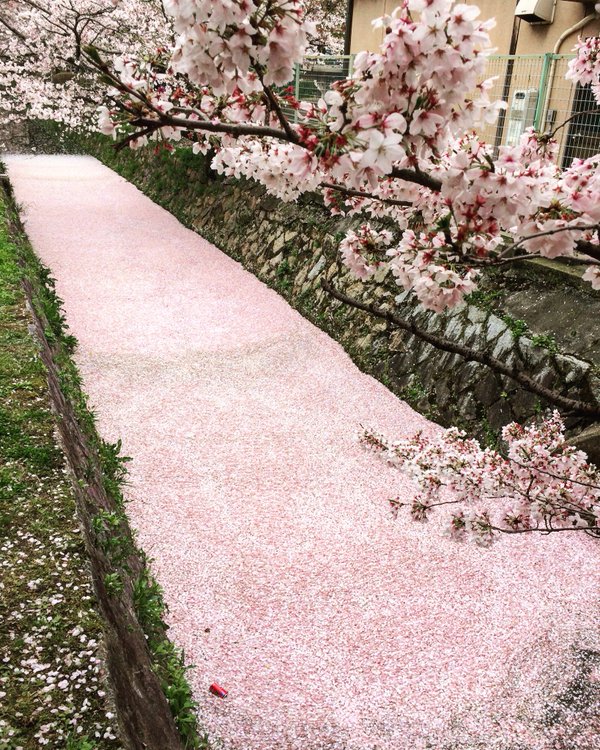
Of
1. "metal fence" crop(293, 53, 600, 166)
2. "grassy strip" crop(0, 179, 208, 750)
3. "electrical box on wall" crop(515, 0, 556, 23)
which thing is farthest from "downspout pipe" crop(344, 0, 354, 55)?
"grassy strip" crop(0, 179, 208, 750)

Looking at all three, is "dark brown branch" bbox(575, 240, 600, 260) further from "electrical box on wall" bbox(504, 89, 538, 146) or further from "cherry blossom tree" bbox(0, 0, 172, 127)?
"cherry blossom tree" bbox(0, 0, 172, 127)

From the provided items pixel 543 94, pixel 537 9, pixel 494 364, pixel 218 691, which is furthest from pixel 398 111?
pixel 537 9

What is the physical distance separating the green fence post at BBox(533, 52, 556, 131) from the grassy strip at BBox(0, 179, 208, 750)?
5346 millimetres

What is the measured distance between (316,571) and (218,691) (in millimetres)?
1206

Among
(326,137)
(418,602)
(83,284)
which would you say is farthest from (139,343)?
(326,137)

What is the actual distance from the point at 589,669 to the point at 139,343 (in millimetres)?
6047

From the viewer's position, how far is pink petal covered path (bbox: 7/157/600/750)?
3.28 m

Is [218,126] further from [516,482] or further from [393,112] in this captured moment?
[516,482]

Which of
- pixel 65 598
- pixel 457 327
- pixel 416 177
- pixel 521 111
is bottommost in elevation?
pixel 65 598

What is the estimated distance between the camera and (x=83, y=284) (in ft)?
33.0

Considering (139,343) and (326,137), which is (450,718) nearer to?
(326,137)

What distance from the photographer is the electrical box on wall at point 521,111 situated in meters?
6.77

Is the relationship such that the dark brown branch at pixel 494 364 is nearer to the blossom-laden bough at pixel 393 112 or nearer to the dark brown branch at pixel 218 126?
the blossom-laden bough at pixel 393 112

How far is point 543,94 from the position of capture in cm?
648
